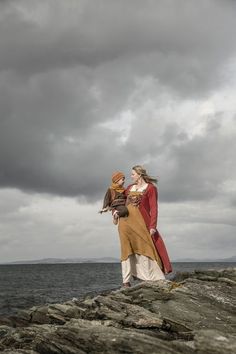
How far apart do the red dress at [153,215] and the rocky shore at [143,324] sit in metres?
1.22

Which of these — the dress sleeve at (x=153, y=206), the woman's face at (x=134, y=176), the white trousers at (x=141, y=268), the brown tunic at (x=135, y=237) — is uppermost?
the woman's face at (x=134, y=176)

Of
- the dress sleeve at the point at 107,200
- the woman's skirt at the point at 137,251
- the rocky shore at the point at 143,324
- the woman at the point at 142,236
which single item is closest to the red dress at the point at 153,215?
the woman at the point at 142,236

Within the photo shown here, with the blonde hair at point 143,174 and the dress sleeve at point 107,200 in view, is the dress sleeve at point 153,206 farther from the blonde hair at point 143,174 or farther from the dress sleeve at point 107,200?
the dress sleeve at point 107,200

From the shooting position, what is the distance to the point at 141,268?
1488cm

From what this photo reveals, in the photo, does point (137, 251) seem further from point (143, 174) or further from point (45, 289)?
point (45, 289)

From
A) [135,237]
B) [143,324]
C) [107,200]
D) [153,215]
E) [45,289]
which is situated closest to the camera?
[143,324]

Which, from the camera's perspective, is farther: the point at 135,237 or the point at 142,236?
the point at 135,237

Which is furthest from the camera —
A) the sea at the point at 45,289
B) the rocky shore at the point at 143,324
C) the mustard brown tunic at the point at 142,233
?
the sea at the point at 45,289

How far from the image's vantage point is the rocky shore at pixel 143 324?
8.47m

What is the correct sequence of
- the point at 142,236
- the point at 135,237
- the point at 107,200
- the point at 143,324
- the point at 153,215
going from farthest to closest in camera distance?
1. the point at 107,200
2. the point at 135,237
3. the point at 142,236
4. the point at 153,215
5. the point at 143,324

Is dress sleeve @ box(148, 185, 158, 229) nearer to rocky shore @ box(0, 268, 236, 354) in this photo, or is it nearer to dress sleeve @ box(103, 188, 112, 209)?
dress sleeve @ box(103, 188, 112, 209)

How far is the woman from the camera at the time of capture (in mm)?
14672

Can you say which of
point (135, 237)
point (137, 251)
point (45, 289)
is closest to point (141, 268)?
point (137, 251)

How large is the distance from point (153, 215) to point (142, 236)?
2.41 ft
